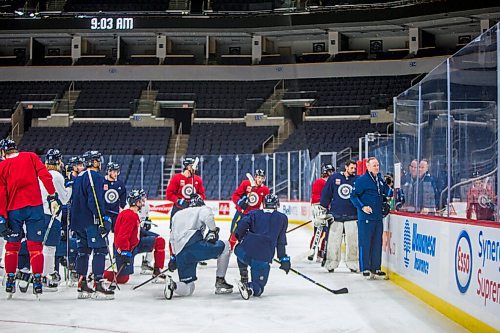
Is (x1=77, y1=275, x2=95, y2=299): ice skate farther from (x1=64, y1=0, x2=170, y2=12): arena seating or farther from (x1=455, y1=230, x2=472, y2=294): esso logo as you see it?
(x1=64, y1=0, x2=170, y2=12): arena seating

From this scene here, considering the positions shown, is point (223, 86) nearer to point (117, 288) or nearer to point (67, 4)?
point (67, 4)

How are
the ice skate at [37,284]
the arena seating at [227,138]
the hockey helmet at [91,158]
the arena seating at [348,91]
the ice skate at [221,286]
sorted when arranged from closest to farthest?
the ice skate at [37,284], the hockey helmet at [91,158], the ice skate at [221,286], the arena seating at [227,138], the arena seating at [348,91]

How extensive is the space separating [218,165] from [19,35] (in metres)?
15.0

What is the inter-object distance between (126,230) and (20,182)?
1.29 m

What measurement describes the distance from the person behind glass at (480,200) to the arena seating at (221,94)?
75.7 ft

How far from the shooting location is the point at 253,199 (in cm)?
1042

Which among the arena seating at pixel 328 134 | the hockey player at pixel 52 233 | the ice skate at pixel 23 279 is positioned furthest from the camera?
the arena seating at pixel 328 134

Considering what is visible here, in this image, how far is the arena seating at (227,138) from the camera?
26.0 meters

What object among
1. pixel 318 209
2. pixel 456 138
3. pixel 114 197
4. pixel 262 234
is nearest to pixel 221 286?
pixel 262 234

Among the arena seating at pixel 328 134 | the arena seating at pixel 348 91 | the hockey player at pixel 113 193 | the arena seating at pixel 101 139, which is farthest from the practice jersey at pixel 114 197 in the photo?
the arena seating at pixel 348 91

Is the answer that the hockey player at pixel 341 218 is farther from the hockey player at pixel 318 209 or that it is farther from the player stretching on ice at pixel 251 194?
the player stretching on ice at pixel 251 194

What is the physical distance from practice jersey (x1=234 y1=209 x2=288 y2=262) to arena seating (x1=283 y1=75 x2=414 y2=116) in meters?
20.2

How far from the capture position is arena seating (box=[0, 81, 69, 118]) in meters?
→ 29.9

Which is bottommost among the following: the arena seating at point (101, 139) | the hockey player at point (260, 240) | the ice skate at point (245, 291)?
the ice skate at point (245, 291)
